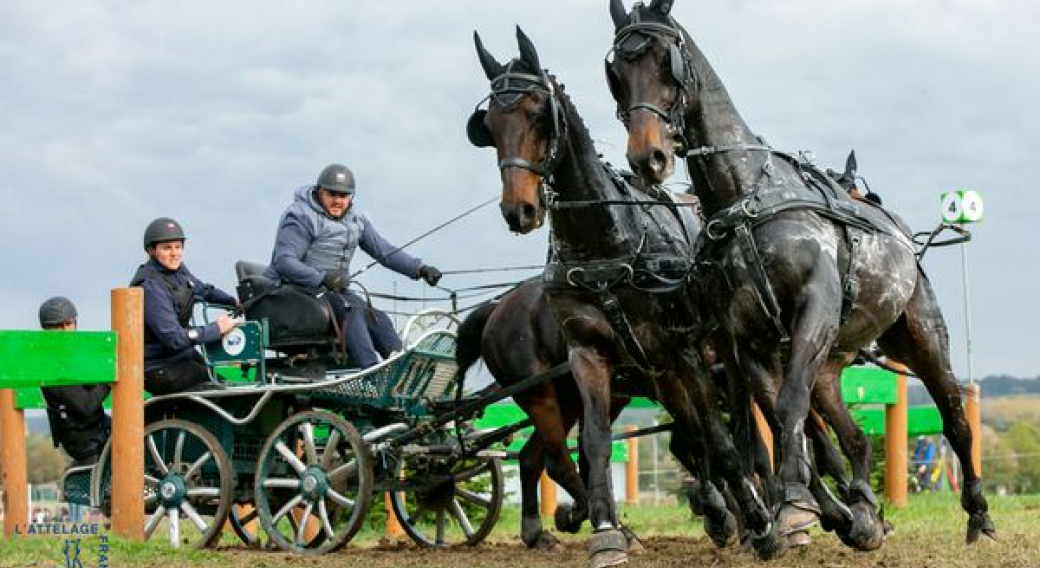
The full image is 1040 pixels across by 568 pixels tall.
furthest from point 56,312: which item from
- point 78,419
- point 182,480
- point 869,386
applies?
point 869,386

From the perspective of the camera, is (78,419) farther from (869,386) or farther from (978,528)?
(869,386)

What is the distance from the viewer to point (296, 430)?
1118 centimetres

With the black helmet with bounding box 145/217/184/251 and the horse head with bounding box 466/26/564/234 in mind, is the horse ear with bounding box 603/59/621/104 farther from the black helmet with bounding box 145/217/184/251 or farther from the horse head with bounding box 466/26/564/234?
the black helmet with bounding box 145/217/184/251

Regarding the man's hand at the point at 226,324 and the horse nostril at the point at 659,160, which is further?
the man's hand at the point at 226,324

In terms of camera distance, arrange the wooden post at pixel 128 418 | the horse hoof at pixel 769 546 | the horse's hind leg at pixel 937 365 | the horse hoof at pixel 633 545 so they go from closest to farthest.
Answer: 1. the horse hoof at pixel 769 546
2. the horse's hind leg at pixel 937 365
3. the wooden post at pixel 128 418
4. the horse hoof at pixel 633 545

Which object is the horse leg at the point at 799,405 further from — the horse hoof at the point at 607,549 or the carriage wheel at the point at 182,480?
the carriage wheel at the point at 182,480

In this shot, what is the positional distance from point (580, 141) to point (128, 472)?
3.33 metres

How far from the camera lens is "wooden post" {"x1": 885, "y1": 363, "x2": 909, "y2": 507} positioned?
14.5m

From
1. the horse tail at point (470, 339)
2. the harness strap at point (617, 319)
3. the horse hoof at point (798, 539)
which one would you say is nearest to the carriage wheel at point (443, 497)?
the horse tail at point (470, 339)

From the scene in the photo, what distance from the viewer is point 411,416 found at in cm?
1131

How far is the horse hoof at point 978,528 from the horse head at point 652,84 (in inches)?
117

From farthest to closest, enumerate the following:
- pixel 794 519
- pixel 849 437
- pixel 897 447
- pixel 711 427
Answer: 1. pixel 897 447
2. pixel 849 437
3. pixel 711 427
4. pixel 794 519

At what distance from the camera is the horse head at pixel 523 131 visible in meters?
8.59

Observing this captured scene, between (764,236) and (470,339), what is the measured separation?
12.1 ft
